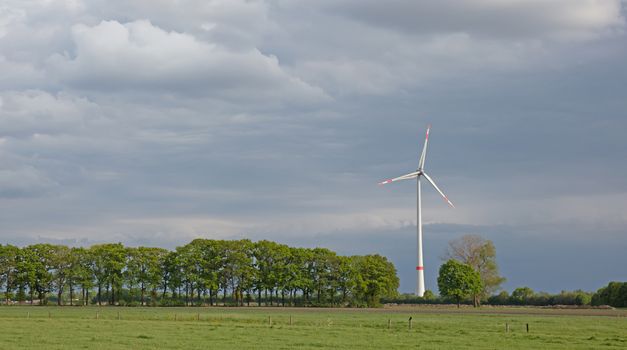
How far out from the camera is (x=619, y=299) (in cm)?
15425

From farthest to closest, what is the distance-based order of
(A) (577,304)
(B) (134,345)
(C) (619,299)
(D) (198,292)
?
(D) (198,292)
(A) (577,304)
(C) (619,299)
(B) (134,345)

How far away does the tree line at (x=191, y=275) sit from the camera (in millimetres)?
175625

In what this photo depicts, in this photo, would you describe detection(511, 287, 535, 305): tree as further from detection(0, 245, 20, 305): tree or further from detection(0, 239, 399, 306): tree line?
detection(0, 245, 20, 305): tree

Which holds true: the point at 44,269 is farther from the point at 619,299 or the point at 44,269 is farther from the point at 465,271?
the point at 619,299

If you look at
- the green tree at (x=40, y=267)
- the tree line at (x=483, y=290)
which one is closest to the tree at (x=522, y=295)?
the tree line at (x=483, y=290)

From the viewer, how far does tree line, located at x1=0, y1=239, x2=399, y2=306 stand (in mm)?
175625

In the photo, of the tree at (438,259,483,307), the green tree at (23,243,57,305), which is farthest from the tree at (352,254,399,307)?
the green tree at (23,243,57,305)

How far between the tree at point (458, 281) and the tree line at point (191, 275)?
16.2 metres

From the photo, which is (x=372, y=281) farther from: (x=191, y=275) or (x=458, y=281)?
(x=191, y=275)

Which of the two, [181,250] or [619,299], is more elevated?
[181,250]

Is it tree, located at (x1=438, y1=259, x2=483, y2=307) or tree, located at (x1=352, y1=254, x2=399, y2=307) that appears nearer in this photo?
tree, located at (x1=438, y1=259, x2=483, y2=307)

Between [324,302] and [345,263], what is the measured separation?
10.8m

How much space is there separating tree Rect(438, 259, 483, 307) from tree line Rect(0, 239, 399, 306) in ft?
53.3

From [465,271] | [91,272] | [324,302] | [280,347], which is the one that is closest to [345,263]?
[324,302]
